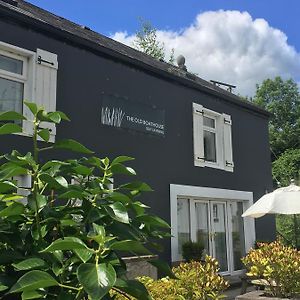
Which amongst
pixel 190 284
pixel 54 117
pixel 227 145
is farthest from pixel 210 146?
pixel 54 117

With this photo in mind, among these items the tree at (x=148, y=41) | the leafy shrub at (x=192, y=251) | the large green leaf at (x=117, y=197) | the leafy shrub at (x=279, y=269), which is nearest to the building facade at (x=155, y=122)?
the leafy shrub at (x=192, y=251)

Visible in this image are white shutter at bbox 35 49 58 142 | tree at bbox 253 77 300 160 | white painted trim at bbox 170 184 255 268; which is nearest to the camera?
white shutter at bbox 35 49 58 142

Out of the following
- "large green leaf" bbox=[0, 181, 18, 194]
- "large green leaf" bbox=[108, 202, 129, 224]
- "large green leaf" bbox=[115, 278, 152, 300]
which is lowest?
"large green leaf" bbox=[115, 278, 152, 300]

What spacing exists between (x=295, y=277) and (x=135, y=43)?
23513mm

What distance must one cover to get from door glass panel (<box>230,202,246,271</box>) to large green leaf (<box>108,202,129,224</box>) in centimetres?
1043

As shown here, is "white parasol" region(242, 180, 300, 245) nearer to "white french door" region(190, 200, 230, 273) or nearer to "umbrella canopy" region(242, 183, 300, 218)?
"umbrella canopy" region(242, 183, 300, 218)

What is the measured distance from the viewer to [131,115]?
890 centimetres

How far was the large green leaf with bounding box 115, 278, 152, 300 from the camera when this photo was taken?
130cm

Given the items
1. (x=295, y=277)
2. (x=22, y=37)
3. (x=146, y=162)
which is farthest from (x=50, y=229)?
(x=146, y=162)

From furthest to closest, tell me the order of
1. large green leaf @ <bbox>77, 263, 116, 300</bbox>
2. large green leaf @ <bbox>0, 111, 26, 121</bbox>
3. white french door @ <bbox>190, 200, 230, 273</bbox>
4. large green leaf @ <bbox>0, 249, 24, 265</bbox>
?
white french door @ <bbox>190, 200, 230, 273</bbox>, large green leaf @ <bbox>0, 111, 26, 121</bbox>, large green leaf @ <bbox>0, 249, 24, 265</bbox>, large green leaf @ <bbox>77, 263, 116, 300</bbox>

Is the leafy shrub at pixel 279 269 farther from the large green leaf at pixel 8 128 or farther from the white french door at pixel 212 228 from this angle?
the white french door at pixel 212 228

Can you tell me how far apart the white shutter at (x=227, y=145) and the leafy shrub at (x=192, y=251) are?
9.20ft

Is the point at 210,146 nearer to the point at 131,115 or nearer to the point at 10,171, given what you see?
the point at 131,115

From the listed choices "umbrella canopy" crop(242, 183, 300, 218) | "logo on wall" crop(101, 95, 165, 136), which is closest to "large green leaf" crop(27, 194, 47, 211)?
"logo on wall" crop(101, 95, 165, 136)
